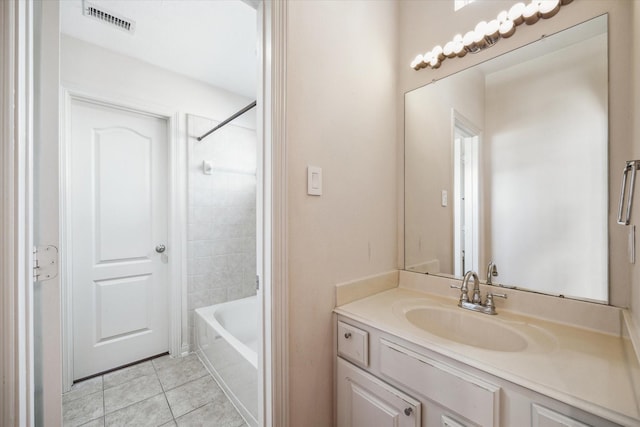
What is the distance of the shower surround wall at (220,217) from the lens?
2316mm

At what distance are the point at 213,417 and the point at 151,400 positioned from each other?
474 millimetres

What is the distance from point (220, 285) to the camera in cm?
247

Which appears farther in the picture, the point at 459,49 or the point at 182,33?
the point at 182,33

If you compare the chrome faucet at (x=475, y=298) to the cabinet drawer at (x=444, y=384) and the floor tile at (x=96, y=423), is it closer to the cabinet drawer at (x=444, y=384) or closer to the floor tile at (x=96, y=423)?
the cabinet drawer at (x=444, y=384)

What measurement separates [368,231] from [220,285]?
67.8 inches

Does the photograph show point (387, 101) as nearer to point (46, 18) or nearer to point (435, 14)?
point (435, 14)

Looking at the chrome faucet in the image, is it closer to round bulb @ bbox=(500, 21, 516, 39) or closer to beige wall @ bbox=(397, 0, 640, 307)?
beige wall @ bbox=(397, 0, 640, 307)


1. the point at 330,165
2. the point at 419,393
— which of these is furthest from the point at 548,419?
the point at 330,165

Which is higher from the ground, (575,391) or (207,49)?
(207,49)

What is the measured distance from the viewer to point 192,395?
176 centimetres

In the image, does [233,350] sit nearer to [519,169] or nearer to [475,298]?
[475,298]

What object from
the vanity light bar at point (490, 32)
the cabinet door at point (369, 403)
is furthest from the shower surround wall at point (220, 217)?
the vanity light bar at point (490, 32)

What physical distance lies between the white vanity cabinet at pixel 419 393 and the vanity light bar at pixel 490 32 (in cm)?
137

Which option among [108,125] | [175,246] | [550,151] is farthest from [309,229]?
[108,125]
